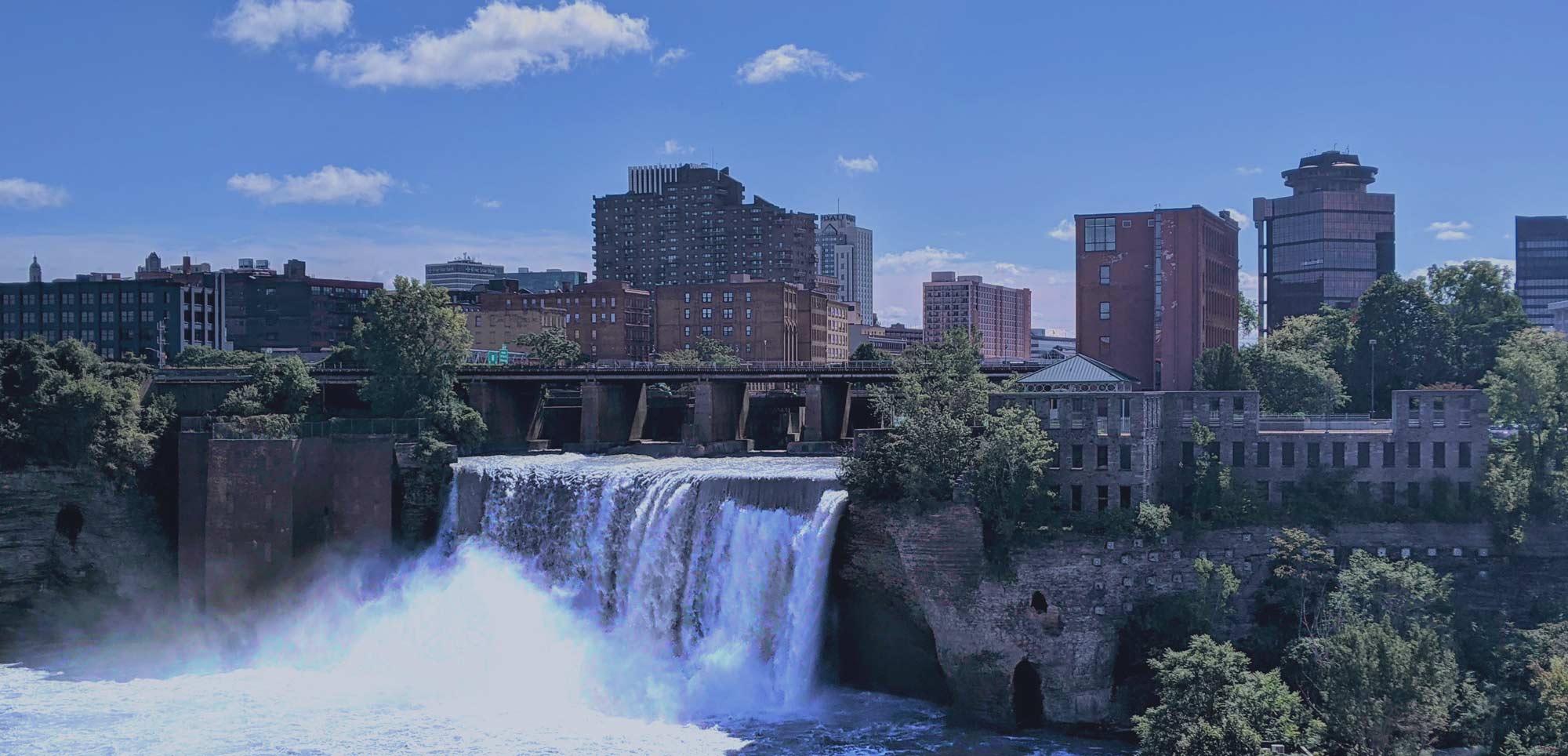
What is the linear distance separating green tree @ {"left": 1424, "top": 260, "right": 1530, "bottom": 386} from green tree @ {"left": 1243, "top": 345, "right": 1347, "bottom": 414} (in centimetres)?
928

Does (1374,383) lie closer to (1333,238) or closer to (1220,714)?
(1220,714)

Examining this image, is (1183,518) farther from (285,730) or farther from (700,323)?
(700,323)

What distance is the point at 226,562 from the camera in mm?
68562

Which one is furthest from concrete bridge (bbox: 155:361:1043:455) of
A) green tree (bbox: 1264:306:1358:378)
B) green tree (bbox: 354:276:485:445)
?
green tree (bbox: 1264:306:1358:378)

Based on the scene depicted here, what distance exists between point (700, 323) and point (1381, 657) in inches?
4334

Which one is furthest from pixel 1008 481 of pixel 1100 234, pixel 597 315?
pixel 597 315

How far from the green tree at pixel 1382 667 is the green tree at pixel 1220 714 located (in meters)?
1.27

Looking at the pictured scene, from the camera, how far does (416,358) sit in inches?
3127

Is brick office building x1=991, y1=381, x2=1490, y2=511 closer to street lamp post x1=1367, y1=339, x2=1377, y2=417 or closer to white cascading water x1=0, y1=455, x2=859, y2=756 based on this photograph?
white cascading water x1=0, y1=455, x2=859, y2=756

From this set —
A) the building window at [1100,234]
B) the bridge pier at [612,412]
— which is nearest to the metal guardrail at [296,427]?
the bridge pier at [612,412]

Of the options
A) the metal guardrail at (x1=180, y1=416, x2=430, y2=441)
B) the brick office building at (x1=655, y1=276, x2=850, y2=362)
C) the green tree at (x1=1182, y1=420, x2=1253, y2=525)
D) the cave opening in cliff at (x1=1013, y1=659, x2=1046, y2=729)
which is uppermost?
the brick office building at (x1=655, y1=276, x2=850, y2=362)

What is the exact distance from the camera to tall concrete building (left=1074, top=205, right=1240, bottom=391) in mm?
78812

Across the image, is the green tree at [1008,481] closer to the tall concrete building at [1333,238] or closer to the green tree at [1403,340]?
the green tree at [1403,340]

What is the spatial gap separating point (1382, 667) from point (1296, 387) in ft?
101
